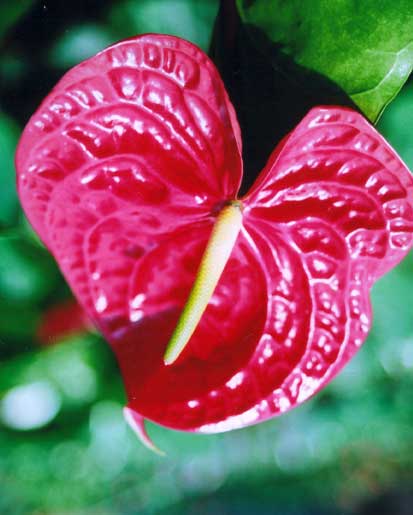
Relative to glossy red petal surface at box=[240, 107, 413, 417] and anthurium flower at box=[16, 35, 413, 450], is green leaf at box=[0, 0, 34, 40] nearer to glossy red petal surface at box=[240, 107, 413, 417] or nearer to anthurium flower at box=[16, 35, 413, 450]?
anthurium flower at box=[16, 35, 413, 450]

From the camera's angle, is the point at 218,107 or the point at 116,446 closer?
the point at 218,107

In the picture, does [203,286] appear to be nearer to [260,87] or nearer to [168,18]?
[260,87]

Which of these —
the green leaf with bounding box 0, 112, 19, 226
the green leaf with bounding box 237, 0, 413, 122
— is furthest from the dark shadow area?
the green leaf with bounding box 0, 112, 19, 226

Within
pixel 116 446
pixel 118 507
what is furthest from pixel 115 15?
pixel 118 507

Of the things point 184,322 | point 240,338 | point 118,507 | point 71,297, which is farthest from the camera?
point 118,507

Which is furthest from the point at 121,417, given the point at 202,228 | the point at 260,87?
the point at 260,87

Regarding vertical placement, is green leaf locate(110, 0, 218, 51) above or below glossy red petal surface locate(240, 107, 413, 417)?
above

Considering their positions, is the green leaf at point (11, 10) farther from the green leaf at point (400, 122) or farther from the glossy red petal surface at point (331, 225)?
the green leaf at point (400, 122)

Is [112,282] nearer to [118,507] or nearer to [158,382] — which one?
[158,382]
